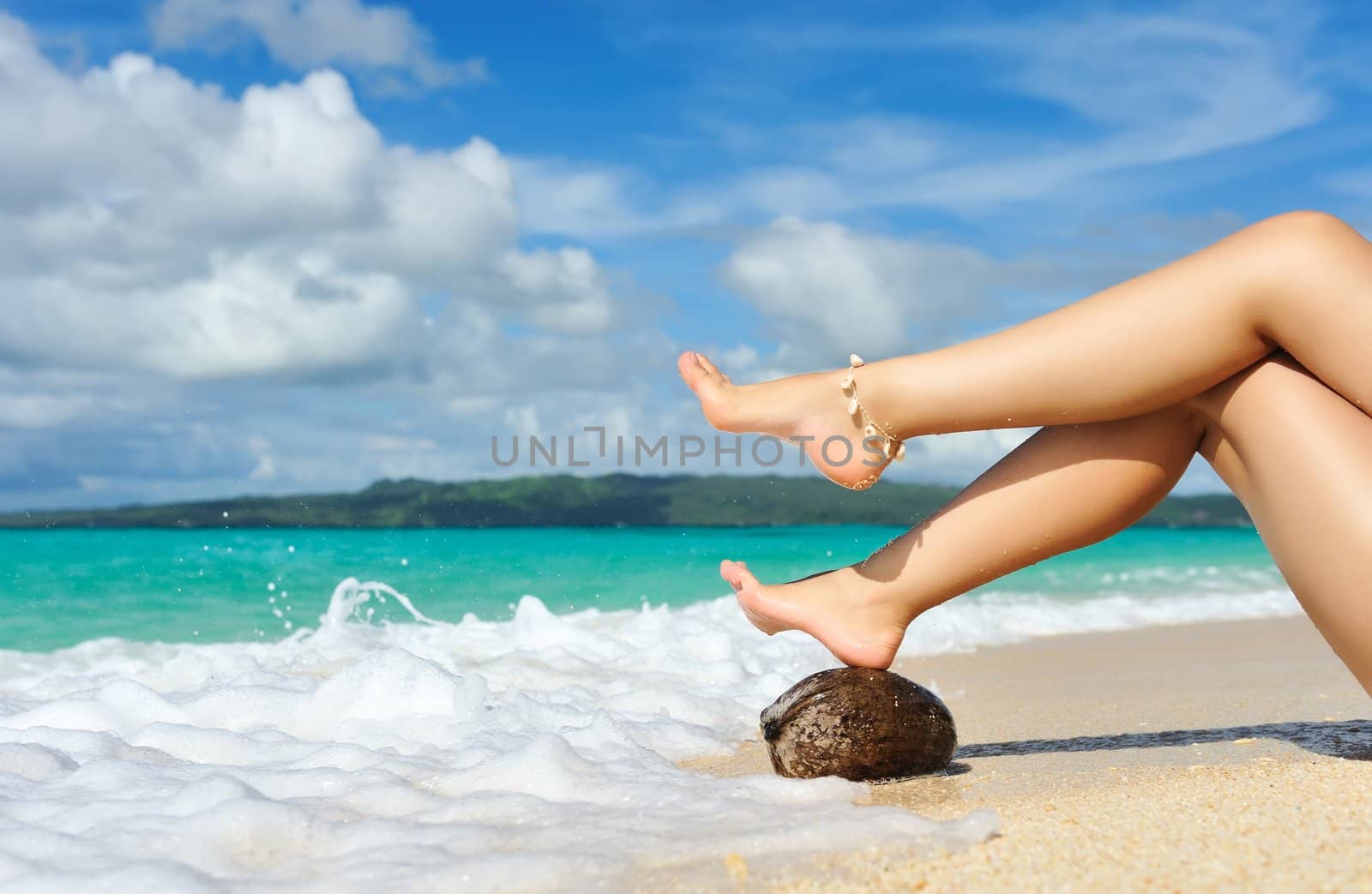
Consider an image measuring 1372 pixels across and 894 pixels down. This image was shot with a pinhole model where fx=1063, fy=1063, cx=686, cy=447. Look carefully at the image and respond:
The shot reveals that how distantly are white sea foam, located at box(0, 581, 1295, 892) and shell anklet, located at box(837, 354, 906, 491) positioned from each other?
2.57ft

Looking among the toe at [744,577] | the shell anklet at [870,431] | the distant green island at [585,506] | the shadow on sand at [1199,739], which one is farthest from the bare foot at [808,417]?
the distant green island at [585,506]

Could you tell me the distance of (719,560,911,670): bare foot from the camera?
107 inches

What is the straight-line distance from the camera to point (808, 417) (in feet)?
8.61

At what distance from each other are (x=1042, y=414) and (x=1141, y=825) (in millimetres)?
886

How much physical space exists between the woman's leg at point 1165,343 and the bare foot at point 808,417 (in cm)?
10

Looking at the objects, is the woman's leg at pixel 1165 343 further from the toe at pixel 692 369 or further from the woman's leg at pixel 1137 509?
the toe at pixel 692 369

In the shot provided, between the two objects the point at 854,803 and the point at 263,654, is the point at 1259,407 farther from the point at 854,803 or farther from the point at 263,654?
the point at 263,654

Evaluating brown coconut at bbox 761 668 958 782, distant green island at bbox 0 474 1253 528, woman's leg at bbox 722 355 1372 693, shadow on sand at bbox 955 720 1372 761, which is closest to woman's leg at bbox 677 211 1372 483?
woman's leg at bbox 722 355 1372 693

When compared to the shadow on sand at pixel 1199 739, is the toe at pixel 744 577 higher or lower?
higher

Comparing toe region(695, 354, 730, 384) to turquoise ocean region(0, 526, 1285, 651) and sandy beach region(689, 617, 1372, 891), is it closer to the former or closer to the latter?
sandy beach region(689, 617, 1372, 891)

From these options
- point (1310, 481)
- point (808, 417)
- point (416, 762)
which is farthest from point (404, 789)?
point (1310, 481)

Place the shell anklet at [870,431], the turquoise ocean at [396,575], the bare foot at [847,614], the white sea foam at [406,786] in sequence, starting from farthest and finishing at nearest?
1. the turquoise ocean at [396,575]
2. the bare foot at [847,614]
3. the shell anklet at [870,431]
4. the white sea foam at [406,786]

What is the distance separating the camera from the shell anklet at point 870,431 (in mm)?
2527

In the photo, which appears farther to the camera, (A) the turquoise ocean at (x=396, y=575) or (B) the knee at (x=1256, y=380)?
(A) the turquoise ocean at (x=396, y=575)
